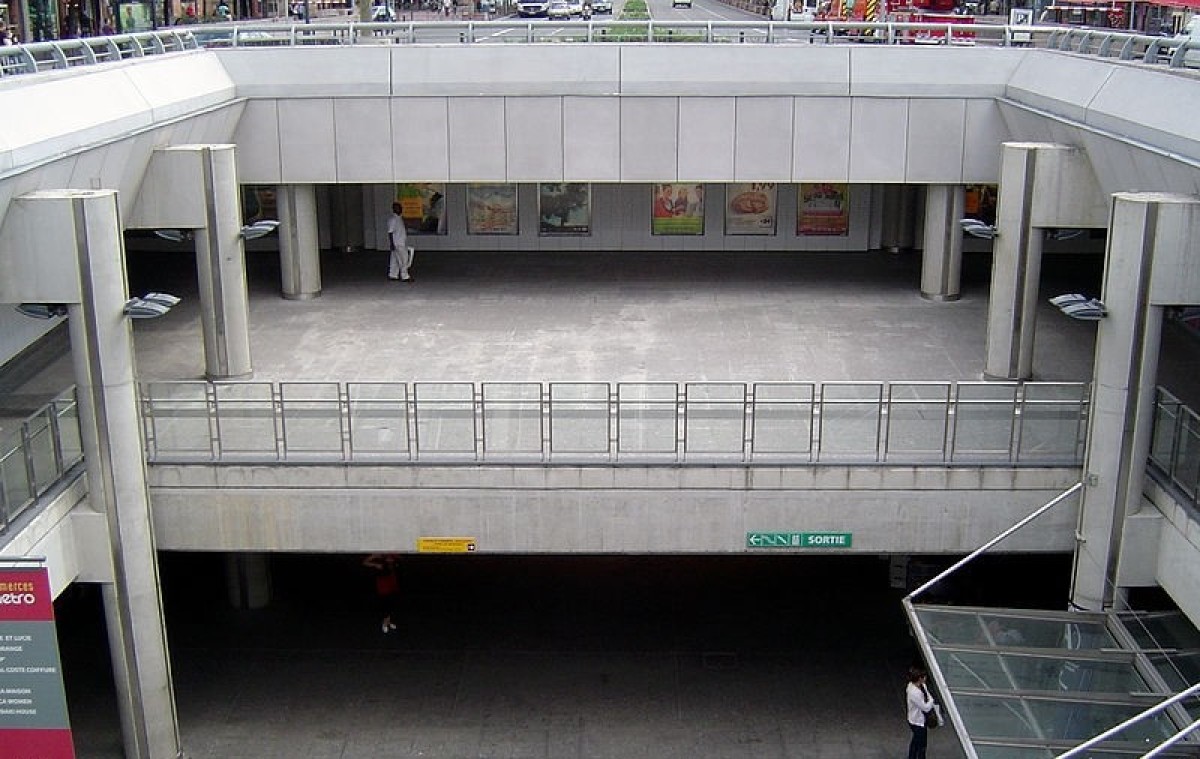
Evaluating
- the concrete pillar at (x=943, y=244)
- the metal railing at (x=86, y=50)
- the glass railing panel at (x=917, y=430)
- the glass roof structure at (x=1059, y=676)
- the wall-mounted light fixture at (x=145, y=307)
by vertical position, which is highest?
the metal railing at (x=86, y=50)

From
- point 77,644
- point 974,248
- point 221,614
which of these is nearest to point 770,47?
point 974,248

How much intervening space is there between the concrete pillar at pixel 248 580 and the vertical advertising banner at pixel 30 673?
19.3 ft

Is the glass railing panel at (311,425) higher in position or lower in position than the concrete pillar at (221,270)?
lower

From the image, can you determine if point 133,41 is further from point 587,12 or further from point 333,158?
point 587,12

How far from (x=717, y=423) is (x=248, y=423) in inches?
211

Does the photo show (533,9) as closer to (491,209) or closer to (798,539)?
(491,209)

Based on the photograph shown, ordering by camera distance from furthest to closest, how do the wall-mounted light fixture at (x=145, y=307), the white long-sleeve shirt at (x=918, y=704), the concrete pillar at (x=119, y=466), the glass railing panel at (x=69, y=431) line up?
the white long-sleeve shirt at (x=918, y=704)
the glass railing panel at (x=69, y=431)
the wall-mounted light fixture at (x=145, y=307)
the concrete pillar at (x=119, y=466)

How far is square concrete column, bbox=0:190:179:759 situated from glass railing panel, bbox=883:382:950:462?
8330 mm

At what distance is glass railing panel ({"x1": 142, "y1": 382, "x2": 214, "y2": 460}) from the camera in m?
13.9

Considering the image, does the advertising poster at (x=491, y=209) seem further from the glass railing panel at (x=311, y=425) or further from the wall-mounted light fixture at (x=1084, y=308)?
the wall-mounted light fixture at (x=1084, y=308)

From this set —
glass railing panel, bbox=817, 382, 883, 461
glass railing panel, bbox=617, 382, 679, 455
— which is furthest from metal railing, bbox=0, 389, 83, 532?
glass railing panel, bbox=817, 382, 883, 461

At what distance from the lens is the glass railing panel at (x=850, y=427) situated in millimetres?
13891

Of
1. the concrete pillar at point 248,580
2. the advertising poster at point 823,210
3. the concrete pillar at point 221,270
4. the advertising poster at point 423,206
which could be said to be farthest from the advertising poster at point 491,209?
the concrete pillar at point 248,580

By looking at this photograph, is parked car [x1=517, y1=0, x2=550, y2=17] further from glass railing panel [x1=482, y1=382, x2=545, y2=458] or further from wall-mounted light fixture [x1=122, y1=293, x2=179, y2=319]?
wall-mounted light fixture [x1=122, y1=293, x2=179, y2=319]
